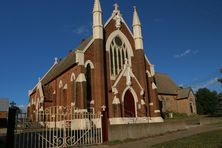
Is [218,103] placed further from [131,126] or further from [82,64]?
[131,126]

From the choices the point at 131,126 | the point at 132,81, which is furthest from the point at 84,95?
the point at 131,126

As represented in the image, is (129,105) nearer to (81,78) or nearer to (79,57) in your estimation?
(81,78)

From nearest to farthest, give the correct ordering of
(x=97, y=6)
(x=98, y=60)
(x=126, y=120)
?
(x=126, y=120), (x=98, y=60), (x=97, y=6)

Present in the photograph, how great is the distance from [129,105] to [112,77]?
421 centimetres

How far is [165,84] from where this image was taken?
53.9 meters

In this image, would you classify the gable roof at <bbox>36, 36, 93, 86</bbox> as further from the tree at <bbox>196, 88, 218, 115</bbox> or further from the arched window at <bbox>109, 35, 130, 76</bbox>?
the tree at <bbox>196, 88, 218, 115</bbox>

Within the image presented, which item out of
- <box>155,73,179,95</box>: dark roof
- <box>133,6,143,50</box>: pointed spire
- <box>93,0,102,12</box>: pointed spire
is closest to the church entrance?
<box>133,6,143,50</box>: pointed spire

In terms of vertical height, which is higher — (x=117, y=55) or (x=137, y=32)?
(x=137, y=32)

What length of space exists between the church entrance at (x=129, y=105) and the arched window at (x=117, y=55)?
3457mm

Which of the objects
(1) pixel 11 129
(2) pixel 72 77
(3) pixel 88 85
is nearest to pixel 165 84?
(2) pixel 72 77

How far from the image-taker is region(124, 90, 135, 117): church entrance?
2869 centimetres

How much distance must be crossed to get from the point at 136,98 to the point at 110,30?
9.84m

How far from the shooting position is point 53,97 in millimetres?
36281

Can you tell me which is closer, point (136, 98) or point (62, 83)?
point (136, 98)
